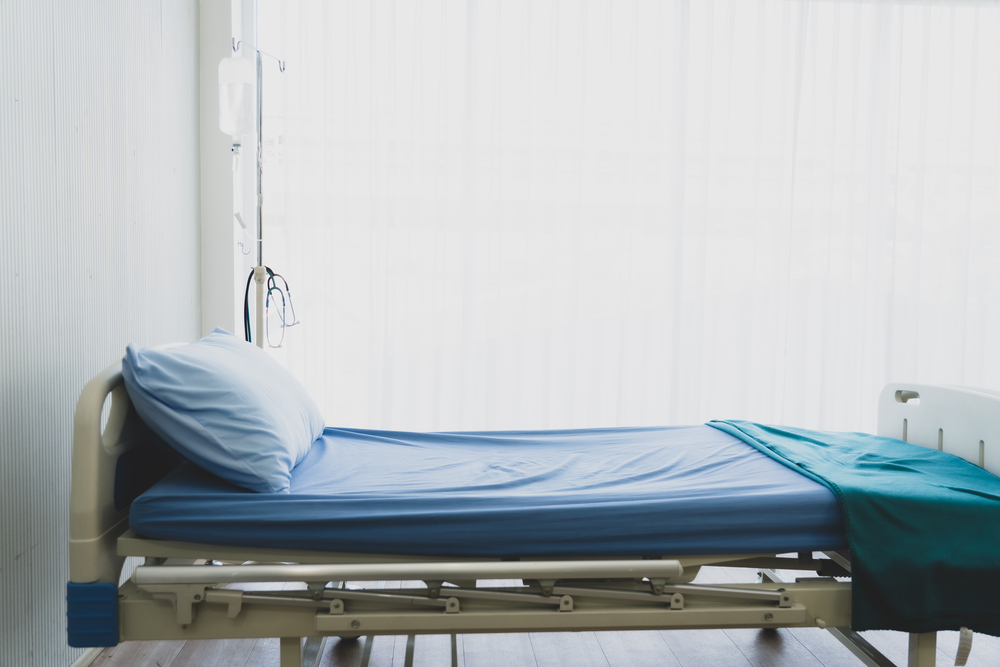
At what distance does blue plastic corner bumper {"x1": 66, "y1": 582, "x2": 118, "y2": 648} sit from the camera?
4.03 ft

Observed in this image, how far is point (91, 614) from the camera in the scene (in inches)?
48.7

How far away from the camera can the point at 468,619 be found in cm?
131

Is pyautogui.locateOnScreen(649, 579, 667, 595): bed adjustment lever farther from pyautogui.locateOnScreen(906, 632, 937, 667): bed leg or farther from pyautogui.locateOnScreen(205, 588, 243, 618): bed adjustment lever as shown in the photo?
pyautogui.locateOnScreen(205, 588, 243, 618): bed adjustment lever

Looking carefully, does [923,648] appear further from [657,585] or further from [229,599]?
[229,599]

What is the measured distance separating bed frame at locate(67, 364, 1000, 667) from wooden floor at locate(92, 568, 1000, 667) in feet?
1.66

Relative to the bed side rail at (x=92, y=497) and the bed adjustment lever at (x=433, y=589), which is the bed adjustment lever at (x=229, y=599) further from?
the bed adjustment lever at (x=433, y=589)

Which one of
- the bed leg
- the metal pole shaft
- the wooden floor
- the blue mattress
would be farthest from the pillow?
the bed leg

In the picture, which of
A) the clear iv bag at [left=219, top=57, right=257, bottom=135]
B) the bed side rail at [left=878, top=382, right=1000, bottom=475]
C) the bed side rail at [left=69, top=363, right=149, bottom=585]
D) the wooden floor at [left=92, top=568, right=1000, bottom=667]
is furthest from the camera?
the clear iv bag at [left=219, top=57, right=257, bottom=135]

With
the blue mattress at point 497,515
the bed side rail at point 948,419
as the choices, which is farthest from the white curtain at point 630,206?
the blue mattress at point 497,515

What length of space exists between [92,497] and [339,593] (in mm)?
458

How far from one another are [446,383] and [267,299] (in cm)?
77

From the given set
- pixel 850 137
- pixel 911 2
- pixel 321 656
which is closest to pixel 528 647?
pixel 321 656

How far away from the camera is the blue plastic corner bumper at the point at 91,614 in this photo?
1.23 m

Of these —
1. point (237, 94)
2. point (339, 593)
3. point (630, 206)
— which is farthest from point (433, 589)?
point (630, 206)
